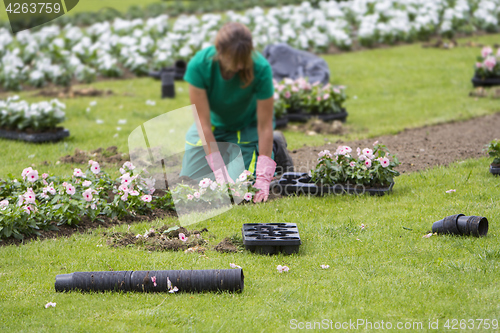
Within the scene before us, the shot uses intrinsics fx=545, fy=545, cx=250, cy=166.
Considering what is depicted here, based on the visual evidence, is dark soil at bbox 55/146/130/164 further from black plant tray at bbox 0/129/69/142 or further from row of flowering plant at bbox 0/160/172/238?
row of flowering plant at bbox 0/160/172/238

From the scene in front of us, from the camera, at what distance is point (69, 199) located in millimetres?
4473

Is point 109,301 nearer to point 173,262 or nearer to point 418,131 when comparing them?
point 173,262

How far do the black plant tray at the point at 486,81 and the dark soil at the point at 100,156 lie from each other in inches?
269

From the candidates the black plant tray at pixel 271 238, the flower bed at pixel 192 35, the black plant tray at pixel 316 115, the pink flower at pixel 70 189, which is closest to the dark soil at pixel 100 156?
the pink flower at pixel 70 189

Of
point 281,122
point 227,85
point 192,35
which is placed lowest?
point 281,122

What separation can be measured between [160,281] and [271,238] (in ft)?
2.98

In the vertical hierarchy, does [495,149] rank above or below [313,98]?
above

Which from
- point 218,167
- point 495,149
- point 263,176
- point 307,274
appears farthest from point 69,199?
point 495,149

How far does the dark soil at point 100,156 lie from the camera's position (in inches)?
247

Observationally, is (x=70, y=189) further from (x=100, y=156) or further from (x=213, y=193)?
(x=100, y=156)

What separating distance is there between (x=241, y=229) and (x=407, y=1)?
13104mm

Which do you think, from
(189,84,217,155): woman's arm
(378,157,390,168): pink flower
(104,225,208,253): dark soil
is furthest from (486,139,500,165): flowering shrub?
(104,225,208,253): dark soil

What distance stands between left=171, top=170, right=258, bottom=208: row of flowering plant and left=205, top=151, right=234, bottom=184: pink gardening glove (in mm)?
83

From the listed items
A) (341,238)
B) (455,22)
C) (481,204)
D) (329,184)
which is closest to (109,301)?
(341,238)
